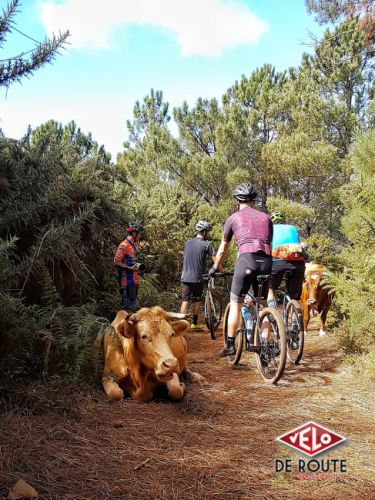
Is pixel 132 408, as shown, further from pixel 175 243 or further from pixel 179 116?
pixel 179 116

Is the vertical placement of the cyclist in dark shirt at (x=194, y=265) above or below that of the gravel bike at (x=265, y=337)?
above

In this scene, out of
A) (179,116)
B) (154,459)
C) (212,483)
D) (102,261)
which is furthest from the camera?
(179,116)

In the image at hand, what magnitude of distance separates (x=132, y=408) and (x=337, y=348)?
12.0 ft

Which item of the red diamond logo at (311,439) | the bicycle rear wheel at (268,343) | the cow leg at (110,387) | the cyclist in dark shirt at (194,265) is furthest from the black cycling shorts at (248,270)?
the cyclist in dark shirt at (194,265)

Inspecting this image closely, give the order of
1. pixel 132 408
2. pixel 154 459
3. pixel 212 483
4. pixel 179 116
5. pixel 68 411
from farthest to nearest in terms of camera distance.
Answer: pixel 179 116 < pixel 132 408 < pixel 68 411 < pixel 154 459 < pixel 212 483

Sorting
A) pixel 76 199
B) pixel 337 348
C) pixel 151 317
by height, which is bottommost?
pixel 337 348

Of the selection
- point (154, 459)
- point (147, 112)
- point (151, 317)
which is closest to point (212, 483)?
point (154, 459)

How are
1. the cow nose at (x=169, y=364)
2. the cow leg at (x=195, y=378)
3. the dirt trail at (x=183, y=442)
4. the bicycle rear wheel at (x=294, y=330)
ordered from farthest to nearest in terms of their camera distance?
the bicycle rear wheel at (x=294, y=330) < the cow leg at (x=195, y=378) < the cow nose at (x=169, y=364) < the dirt trail at (x=183, y=442)

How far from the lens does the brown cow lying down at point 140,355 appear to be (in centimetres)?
382

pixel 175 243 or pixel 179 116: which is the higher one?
pixel 179 116

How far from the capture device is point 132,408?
3.71 m

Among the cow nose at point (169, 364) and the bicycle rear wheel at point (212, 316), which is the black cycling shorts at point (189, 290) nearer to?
the bicycle rear wheel at point (212, 316)

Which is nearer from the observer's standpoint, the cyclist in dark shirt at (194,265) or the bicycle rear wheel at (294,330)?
the bicycle rear wheel at (294,330)

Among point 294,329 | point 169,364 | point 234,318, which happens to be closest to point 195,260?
point 294,329
